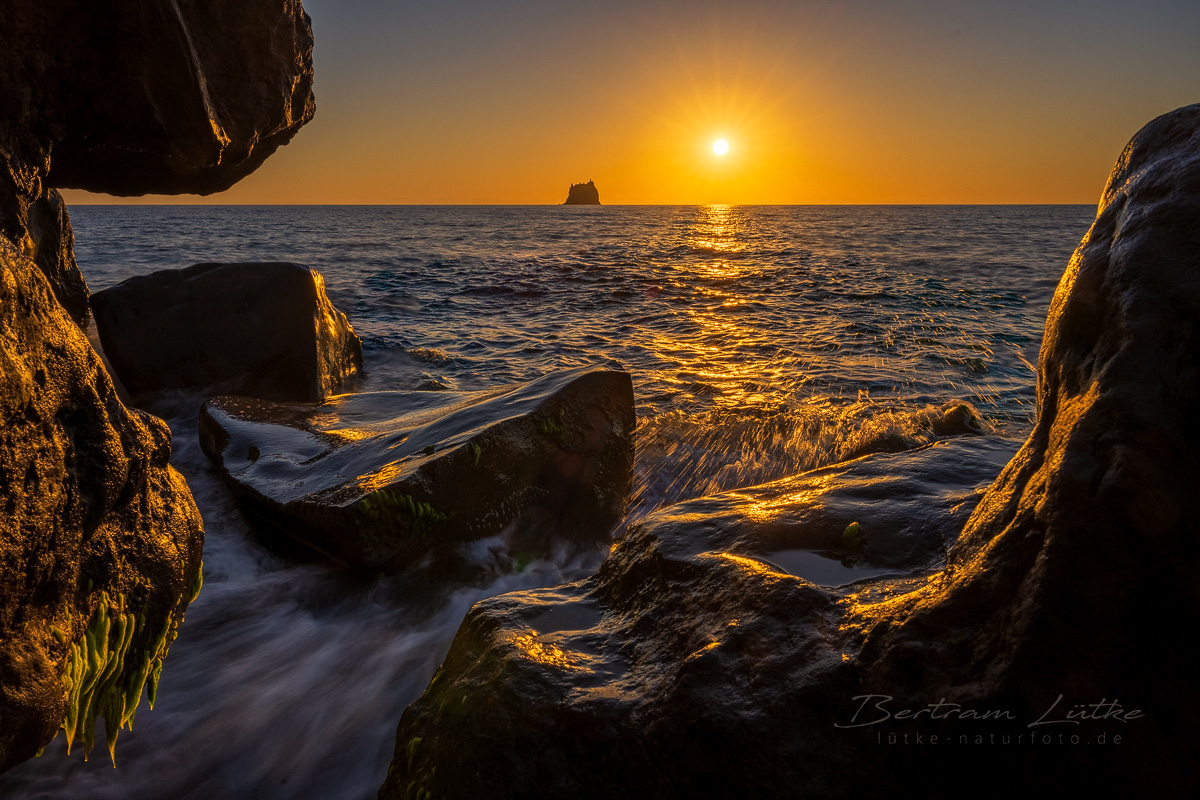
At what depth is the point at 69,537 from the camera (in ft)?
6.75

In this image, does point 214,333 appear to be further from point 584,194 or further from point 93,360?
point 584,194

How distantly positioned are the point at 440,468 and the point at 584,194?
16026 centimetres

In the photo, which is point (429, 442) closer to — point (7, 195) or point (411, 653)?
point (411, 653)

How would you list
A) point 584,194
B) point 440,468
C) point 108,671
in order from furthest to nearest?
point 584,194
point 440,468
point 108,671

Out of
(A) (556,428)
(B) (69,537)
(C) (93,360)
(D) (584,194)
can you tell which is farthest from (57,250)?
(D) (584,194)

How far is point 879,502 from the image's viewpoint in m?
2.72

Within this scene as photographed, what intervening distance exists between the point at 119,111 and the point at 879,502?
4.36 meters

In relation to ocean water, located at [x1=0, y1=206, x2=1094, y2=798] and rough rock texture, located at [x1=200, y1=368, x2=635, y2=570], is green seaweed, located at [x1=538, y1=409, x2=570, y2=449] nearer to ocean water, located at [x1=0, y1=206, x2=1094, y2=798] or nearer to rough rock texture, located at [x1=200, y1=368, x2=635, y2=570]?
rough rock texture, located at [x1=200, y1=368, x2=635, y2=570]

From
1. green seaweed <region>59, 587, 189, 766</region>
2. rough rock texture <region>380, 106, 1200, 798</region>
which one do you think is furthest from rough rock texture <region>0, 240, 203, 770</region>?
rough rock texture <region>380, 106, 1200, 798</region>

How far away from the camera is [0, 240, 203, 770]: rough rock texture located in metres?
1.81

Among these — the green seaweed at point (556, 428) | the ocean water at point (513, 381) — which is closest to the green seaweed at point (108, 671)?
the ocean water at point (513, 381)

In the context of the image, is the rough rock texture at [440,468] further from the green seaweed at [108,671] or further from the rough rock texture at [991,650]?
the rough rock texture at [991,650]

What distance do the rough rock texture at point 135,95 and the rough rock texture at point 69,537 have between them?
1.40 m

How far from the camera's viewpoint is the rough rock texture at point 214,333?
622cm
